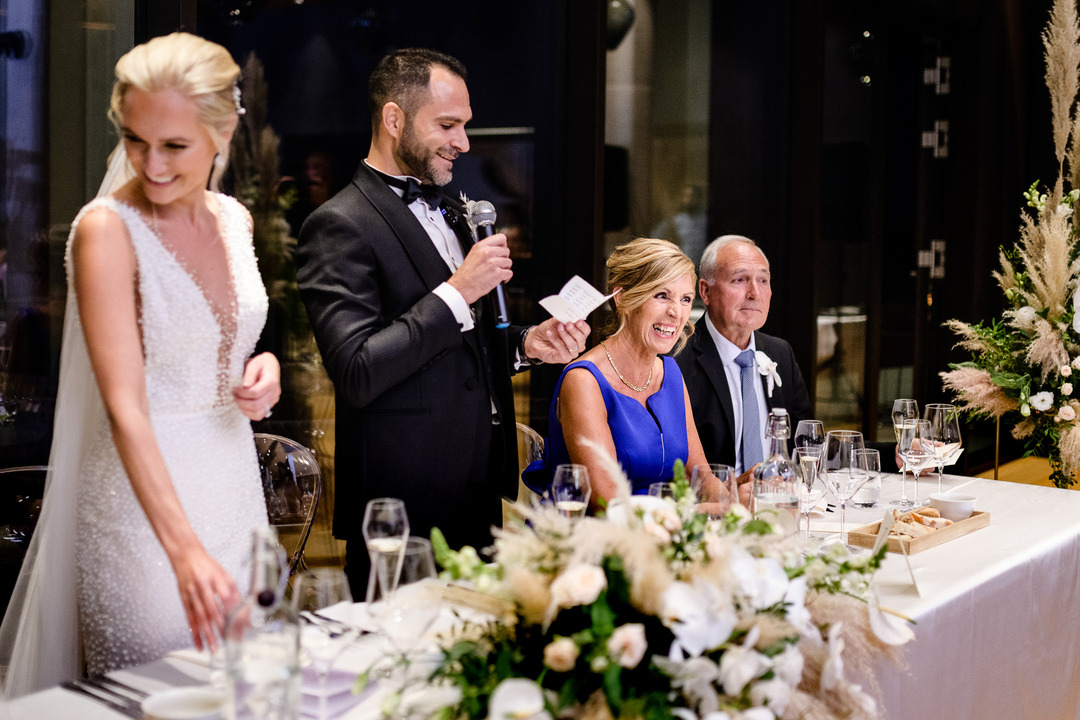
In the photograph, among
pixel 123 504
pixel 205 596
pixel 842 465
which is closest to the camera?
pixel 205 596

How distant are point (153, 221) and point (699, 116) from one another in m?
4.01

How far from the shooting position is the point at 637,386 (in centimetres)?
281

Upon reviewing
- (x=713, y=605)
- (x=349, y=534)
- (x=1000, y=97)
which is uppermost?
(x=1000, y=97)

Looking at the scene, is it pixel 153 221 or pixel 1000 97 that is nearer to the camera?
pixel 153 221

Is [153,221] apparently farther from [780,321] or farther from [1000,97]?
[1000,97]

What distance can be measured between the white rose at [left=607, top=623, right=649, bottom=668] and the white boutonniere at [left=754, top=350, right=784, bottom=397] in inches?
82.3

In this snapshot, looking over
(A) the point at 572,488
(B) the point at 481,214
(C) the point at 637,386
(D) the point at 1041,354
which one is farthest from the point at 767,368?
(A) the point at 572,488

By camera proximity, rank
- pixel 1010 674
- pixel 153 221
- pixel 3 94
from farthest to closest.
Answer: pixel 3 94, pixel 1010 674, pixel 153 221

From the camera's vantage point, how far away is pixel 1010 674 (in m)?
2.25

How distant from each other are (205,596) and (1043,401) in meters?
2.73

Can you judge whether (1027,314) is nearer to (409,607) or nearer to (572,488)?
(572,488)

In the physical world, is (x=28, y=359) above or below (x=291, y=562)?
above

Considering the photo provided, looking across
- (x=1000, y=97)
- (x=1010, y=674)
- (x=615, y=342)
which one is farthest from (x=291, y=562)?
(x=1000, y=97)

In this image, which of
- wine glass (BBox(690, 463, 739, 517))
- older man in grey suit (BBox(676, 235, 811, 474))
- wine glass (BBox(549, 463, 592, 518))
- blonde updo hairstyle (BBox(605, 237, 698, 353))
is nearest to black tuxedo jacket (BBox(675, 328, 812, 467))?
older man in grey suit (BBox(676, 235, 811, 474))
